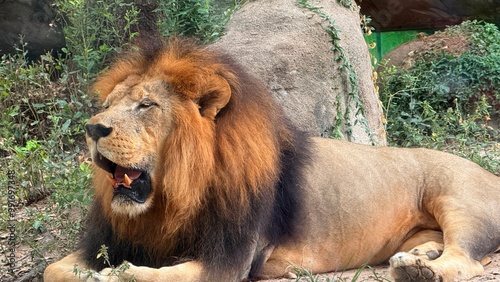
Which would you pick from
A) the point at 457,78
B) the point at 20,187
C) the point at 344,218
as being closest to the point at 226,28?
the point at 20,187

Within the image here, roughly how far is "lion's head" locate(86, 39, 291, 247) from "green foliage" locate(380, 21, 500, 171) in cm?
519

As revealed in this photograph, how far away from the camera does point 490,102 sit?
11016 mm

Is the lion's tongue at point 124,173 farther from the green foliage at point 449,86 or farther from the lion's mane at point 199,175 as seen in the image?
the green foliage at point 449,86

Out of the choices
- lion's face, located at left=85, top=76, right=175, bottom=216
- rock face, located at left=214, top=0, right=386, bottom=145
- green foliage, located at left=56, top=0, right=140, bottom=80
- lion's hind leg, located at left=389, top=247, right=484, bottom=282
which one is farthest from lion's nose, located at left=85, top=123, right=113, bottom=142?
green foliage, located at left=56, top=0, right=140, bottom=80

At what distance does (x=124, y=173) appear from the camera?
3.83 meters

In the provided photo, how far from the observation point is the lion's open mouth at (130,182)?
3826mm

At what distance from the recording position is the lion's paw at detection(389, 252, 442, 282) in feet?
13.2

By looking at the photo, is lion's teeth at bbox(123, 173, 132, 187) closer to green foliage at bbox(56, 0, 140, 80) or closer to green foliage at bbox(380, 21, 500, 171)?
green foliage at bbox(56, 0, 140, 80)

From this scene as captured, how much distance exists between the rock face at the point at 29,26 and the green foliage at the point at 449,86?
4.16 meters

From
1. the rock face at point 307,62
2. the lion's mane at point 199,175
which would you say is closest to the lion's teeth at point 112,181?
the lion's mane at point 199,175

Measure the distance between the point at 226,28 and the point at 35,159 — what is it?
2163 mm

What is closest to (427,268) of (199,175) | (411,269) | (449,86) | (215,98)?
(411,269)

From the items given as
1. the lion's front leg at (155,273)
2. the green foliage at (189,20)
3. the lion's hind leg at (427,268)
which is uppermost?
the green foliage at (189,20)

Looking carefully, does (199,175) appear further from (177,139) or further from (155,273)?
(155,273)
